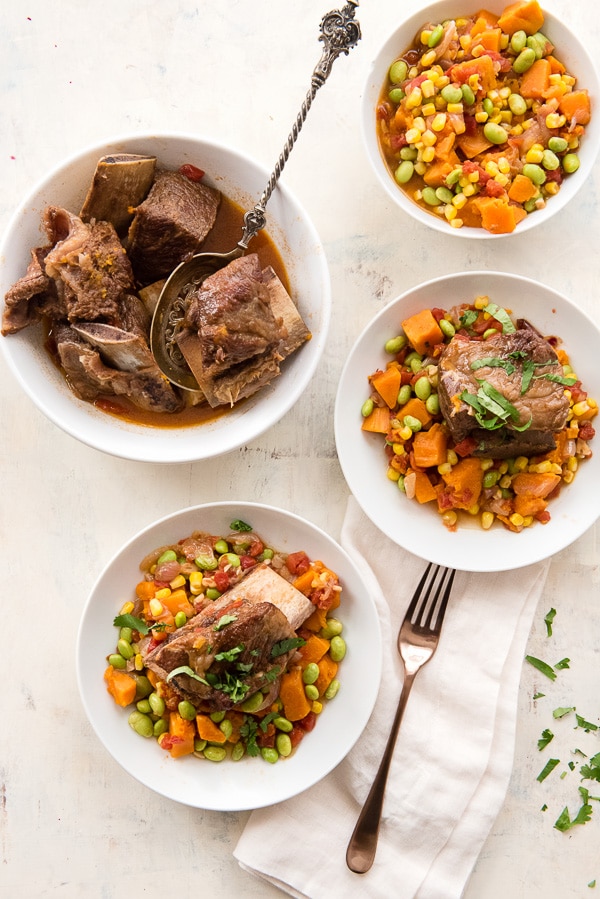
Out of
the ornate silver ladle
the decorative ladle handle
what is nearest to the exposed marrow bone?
the ornate silver ladle

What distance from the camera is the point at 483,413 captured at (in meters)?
3.70

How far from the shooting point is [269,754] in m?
3.94

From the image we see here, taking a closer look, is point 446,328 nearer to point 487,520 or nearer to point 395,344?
point 395,344

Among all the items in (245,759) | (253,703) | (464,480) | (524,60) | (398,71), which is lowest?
(245,759)

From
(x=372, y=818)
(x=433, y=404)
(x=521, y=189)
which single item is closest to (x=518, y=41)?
(x=521, y=189)

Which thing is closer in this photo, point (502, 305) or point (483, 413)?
point (483, 413)

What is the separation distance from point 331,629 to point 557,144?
2.88 meters

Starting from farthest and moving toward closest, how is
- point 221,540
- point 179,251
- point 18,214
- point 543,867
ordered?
point 543,867
point 221,540
point 179,251
point 18,214

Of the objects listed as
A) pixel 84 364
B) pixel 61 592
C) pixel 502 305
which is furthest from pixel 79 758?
pixel 502 305

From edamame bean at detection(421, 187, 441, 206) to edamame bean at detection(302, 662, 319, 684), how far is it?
260 centimetres

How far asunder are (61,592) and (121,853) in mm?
1558

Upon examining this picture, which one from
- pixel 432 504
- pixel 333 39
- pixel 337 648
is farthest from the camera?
pixel 432 504

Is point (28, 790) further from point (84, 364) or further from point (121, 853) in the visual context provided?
point (84, 364)

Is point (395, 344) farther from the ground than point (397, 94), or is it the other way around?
point (397, 94)
